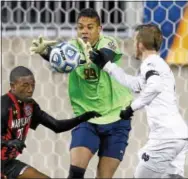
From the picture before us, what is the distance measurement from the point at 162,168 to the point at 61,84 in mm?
1826

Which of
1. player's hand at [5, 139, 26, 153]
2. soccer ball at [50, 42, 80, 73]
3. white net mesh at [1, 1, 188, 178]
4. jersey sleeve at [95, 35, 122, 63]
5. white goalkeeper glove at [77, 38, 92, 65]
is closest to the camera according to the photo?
player's hand at [5, 139, 26, 153]

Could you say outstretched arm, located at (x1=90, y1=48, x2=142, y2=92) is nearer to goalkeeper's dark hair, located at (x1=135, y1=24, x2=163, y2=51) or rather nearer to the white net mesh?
goalkeeper's dark hair, located at (x1=135, y1=24, x2=163, y2=51)

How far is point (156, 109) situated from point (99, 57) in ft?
1.47

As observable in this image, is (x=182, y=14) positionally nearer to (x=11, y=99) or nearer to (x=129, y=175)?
(x=129, y=175)

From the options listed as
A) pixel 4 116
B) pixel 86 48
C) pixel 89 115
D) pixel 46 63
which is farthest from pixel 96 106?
pixel 46 63

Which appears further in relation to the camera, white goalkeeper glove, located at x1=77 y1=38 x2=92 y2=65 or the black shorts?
white goalkeeper glove, located at x1=77 y1=38 x2=92 y2=65

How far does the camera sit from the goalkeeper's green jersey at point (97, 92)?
8039 mm

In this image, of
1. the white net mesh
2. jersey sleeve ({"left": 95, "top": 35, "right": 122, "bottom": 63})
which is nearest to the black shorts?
jersey sleeve ({"left": 95, "top": 35, "right": 122, "bottom": 63})

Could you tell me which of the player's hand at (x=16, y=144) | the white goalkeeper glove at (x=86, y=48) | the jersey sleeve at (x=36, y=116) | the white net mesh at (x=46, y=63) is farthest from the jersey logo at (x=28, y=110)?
the white net mesh at (x=46, y=63)

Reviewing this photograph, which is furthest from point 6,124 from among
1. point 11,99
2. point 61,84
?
point 61,84

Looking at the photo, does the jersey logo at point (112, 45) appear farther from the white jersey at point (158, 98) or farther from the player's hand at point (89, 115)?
the player's hand at point (89, 115)

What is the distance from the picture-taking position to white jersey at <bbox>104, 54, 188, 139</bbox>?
7523 mm

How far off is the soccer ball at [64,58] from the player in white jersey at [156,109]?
4.7 inches

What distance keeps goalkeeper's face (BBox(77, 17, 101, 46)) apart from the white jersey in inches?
14.3
